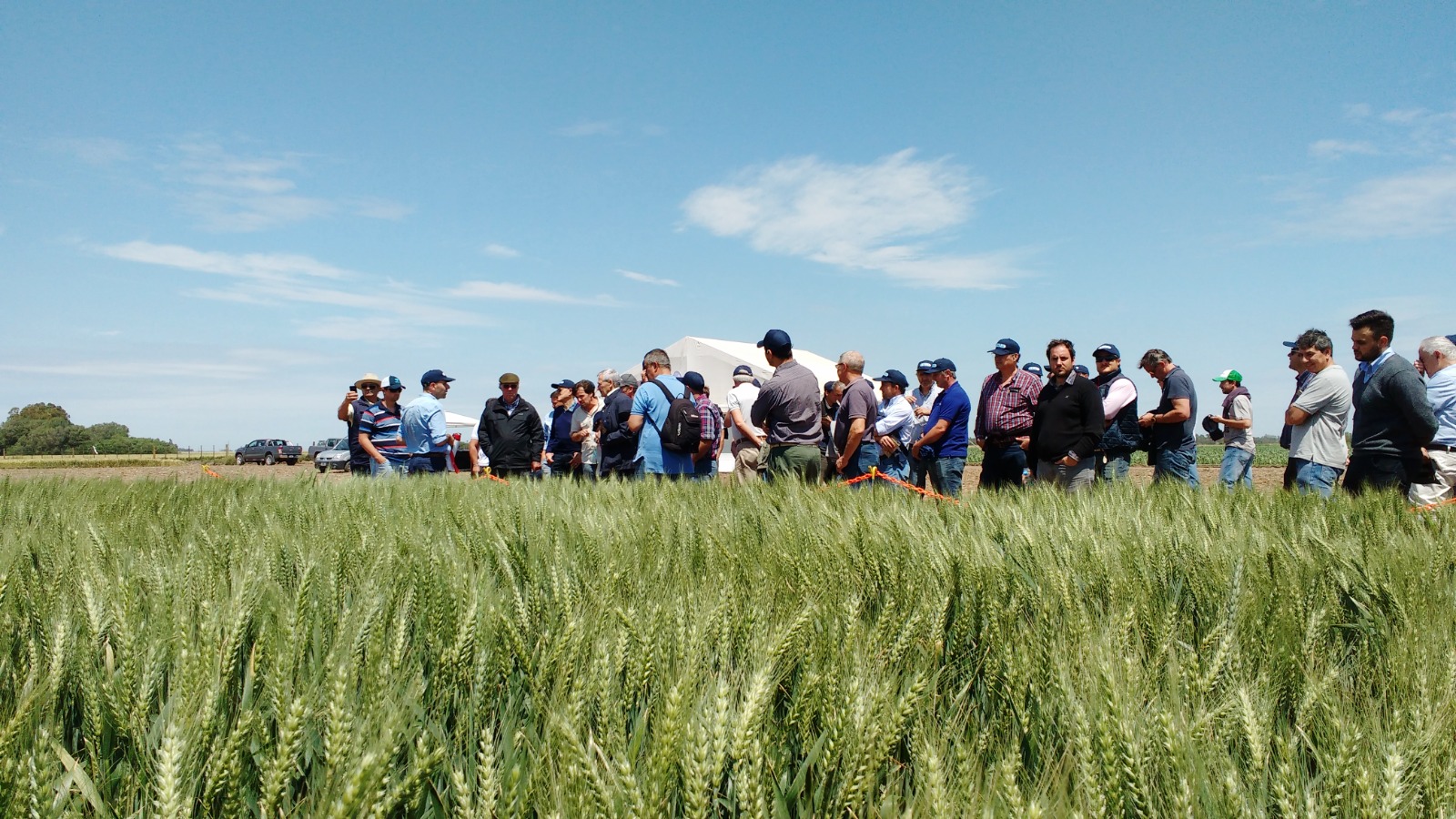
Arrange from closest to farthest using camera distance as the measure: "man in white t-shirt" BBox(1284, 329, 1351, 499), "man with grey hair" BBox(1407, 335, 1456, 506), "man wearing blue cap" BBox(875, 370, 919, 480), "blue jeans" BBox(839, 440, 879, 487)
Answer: "man with grey hair" BBox(1407, 335, 1456, 506), "man in white t-shirt" BBox(1284, 329, 1351, 499), "blue jeans" BBox(839, 440, 879, 487), "man wearing blue cap" BBox(875, 370, 919, 480)

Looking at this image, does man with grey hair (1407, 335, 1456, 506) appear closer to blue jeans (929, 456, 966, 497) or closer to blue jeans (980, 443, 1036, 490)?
blue jeans (980, 443, 1036, 490)

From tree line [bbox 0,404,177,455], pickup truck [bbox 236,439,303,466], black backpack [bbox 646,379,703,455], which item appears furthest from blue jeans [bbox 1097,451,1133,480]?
tree line [bbox 0,404,177,455]

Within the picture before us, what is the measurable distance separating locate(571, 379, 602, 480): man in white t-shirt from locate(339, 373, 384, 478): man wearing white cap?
209 centimetres

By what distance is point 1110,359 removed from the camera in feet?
22.4

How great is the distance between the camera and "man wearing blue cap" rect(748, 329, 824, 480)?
21.5 feet

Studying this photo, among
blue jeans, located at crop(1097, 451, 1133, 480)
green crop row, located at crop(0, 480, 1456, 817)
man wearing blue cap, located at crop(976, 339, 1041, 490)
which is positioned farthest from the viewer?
blue jeans, located at crop(1097, 451, 1133, 480)

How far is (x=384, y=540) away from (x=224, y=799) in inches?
64.9

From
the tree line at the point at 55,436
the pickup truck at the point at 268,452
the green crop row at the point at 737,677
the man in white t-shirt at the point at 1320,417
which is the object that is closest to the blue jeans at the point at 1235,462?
the man in white t-shirt at the point at 1320,417

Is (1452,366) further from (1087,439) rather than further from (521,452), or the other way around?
(521,452)

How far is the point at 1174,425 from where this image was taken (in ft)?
22.6

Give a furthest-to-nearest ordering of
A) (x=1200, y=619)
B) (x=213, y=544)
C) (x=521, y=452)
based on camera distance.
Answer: (x=521, y=452)
(x=213, y=544)
(x=1200, y=619)

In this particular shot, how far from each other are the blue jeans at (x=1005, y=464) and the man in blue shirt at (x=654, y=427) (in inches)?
99.6

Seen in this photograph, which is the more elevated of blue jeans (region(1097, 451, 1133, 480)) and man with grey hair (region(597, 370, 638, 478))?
man with grey hair (region(597, 370, 638, 478))

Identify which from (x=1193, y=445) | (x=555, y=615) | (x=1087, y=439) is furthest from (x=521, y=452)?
(x=555, y=615)
